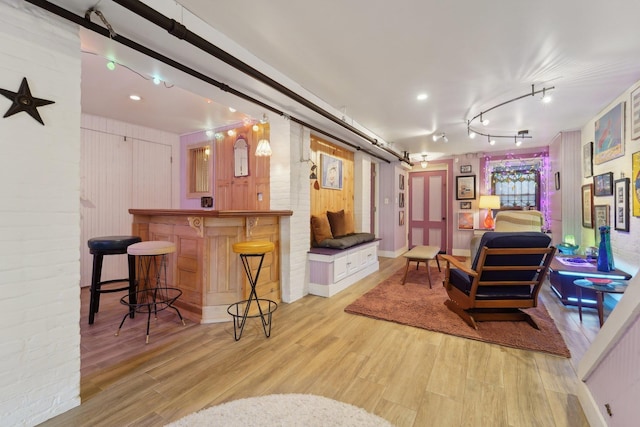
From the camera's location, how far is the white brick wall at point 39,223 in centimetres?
146

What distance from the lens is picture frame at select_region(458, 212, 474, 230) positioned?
6988 millimetres

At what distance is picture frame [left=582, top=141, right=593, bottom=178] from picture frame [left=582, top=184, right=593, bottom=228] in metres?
0.20

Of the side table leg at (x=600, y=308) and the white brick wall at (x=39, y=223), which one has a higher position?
the white brick wall at (x=39, y=223)

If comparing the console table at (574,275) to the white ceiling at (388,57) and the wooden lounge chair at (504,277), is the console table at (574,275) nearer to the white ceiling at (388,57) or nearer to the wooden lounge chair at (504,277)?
the wooden lounge chair at (504,277)

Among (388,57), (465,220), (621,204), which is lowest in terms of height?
(465,220)

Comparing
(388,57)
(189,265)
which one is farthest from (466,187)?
(189,265)

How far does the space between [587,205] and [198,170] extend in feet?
21.5

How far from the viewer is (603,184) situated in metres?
3.68

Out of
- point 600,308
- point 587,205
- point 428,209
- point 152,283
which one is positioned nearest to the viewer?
point 600,308

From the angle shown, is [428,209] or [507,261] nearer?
[507,261]

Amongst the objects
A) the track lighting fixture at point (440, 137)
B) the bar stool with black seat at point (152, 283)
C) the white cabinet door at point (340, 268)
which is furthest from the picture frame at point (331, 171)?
the bar stool with black seat at point (152, 283)

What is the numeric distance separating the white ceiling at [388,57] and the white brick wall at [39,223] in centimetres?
37

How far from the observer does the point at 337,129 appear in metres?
4.15

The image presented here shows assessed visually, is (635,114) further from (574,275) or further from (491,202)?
(491,202)
